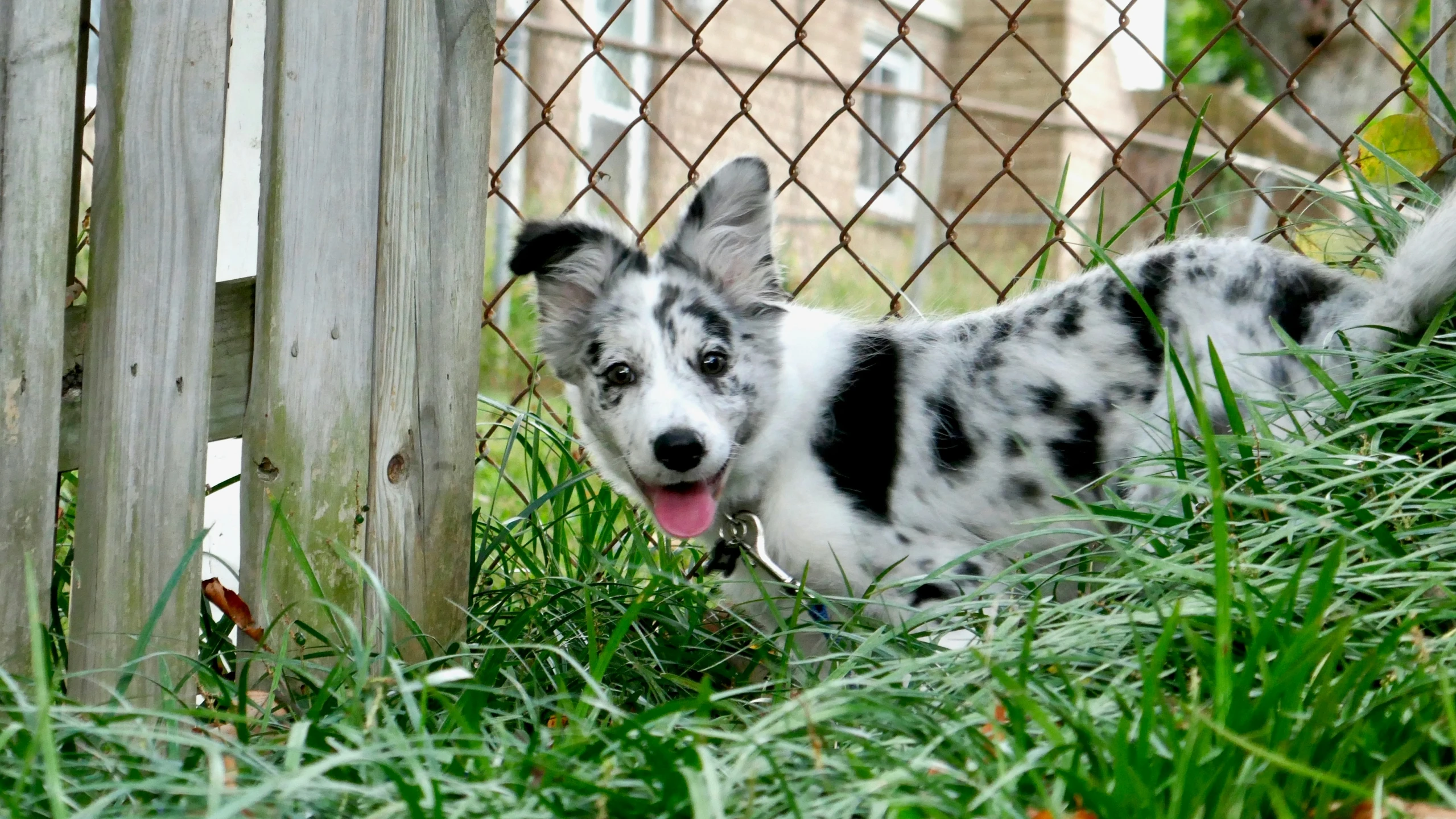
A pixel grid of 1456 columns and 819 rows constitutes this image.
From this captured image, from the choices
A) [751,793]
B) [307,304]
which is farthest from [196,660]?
[751,793]

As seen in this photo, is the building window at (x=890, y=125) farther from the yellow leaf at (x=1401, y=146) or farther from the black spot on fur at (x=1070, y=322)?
the black spot on fur at (x=1070, y=322)

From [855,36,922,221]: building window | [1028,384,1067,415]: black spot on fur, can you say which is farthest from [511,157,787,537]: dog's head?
[855,36,922,221]: building window

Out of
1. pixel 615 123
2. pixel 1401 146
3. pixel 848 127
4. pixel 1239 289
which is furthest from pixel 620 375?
pixel 848 127

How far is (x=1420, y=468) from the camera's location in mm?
2283

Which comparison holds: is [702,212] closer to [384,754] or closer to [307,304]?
[307,304]

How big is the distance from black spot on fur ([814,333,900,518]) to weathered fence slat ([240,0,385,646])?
112cm

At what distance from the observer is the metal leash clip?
119 inches

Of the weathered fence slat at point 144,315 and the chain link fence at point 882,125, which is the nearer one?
the weathered fence slat at point 144,315

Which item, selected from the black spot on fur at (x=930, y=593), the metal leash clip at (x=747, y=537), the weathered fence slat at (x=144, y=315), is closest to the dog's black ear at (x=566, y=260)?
the metal leash clip at (x=747, y=537)

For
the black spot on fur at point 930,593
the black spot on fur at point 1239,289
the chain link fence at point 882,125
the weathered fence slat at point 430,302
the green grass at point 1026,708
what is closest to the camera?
the green grass at point 1026,708

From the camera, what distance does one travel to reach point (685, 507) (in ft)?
10.3

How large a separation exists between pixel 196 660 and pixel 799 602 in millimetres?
1078

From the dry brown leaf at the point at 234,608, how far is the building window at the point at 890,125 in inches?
320

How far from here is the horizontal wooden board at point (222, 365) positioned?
2533mm
